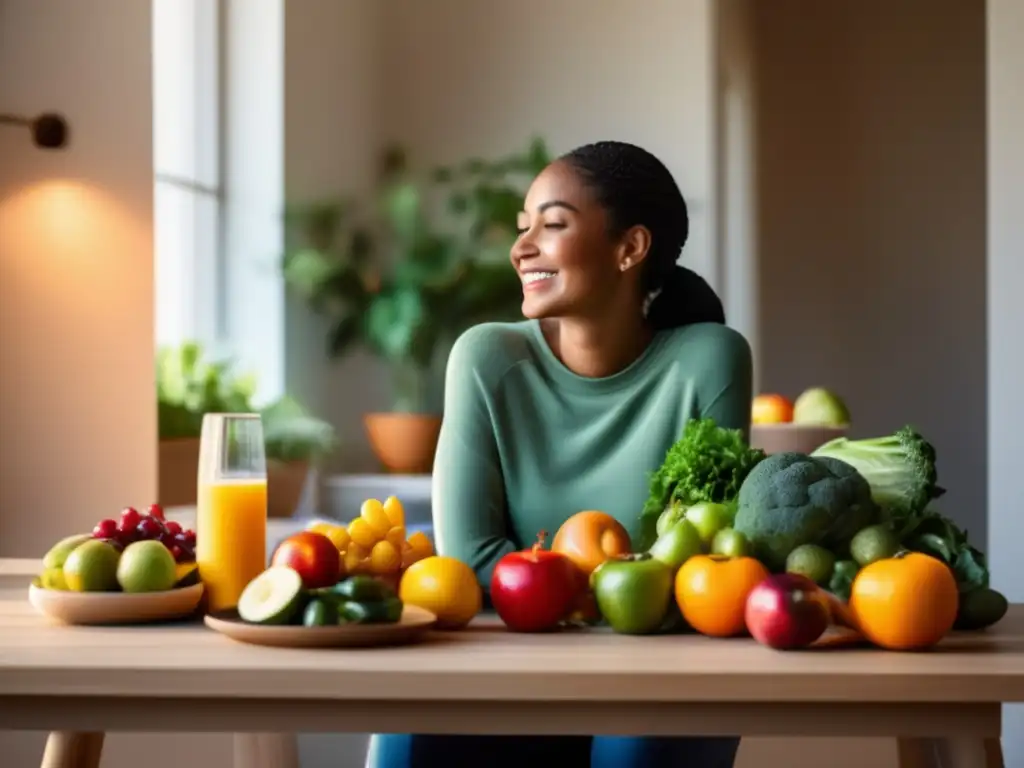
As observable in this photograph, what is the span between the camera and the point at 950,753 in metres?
1.32

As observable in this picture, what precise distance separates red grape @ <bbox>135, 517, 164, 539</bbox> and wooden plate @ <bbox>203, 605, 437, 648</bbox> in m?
0.23

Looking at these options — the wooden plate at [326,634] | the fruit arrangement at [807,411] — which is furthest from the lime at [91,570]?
the fruit arrangement at [807,411]

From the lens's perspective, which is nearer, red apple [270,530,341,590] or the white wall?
red apple [270,530,341,590]

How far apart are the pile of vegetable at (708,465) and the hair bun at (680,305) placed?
0.42 metres

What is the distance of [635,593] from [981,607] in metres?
0.36

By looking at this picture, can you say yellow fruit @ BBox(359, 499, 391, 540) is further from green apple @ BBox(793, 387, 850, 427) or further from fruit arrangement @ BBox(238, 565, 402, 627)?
green apple @ BBox(793, 387, 850, 427)

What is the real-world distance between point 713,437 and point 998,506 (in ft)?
5.93

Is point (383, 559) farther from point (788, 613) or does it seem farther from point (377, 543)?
point (788, 613)

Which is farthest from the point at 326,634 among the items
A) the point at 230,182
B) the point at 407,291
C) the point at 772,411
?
the point at 407,291

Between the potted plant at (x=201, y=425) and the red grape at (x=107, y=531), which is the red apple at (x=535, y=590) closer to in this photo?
the red grape at (x=107, y=531)

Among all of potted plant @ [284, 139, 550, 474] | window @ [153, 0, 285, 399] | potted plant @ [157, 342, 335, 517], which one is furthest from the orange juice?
potted plant @ [284, 139, 550, 474]

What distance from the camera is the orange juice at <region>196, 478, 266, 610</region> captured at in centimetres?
→ 157

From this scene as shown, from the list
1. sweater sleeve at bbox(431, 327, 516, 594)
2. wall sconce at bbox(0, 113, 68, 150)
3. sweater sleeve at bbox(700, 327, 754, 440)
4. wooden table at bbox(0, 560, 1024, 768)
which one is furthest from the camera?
wall sconce at bbox(0, 113, 68, 150)

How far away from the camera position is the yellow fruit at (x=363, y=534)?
1.65 meters
